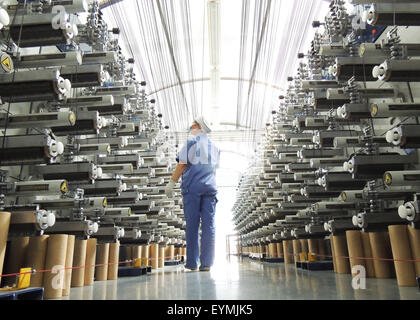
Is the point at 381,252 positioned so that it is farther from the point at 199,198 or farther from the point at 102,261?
the point at 102,261

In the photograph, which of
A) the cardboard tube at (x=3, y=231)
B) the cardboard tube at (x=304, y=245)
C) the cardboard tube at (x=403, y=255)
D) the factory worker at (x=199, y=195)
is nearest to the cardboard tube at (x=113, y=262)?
the factory worker at (x=199, y=195)

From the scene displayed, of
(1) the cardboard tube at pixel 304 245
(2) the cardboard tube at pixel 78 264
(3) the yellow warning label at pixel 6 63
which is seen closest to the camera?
(3) the yellow warning label at pixel 6 63

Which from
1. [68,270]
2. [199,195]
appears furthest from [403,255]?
[68,270]

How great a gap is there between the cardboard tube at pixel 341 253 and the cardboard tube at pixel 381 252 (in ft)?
1.33

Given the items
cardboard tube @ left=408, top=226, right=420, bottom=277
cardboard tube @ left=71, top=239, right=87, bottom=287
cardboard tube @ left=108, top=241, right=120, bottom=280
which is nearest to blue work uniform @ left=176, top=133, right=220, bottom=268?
cardboard tube @ left=108, top=241, right=120, bottom=280

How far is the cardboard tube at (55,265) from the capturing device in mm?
1865

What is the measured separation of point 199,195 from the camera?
10.7 feet

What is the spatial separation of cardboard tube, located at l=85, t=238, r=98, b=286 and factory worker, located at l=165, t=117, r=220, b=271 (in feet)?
2.84

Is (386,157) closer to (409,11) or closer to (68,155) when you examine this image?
(409,11)

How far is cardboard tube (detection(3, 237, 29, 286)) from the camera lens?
196 cm

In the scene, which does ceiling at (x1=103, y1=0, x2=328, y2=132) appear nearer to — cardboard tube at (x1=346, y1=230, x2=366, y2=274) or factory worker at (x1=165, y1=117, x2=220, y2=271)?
factory worker at (x1=165, y1=117, x2=220, y2=271)

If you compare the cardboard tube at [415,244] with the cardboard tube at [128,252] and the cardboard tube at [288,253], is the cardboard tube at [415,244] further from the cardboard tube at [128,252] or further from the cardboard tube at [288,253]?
the cardboard tube at [288,253]
